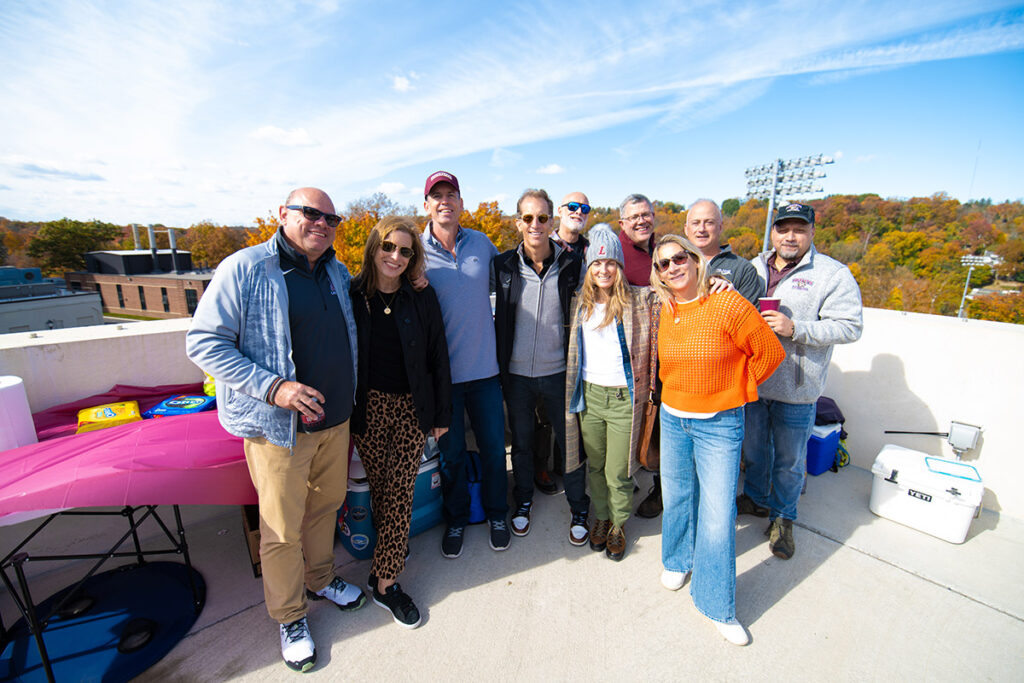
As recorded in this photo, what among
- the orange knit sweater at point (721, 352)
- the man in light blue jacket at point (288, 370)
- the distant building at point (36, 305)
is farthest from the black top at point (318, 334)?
the distant building at point (36, 305)

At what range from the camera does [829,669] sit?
201cm

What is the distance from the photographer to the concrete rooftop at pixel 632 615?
6.63ft

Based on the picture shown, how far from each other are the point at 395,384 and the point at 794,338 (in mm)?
2180

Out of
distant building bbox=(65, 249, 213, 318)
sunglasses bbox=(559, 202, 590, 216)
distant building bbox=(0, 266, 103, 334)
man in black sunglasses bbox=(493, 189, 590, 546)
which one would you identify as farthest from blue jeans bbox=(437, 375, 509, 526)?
distant building bbox=(65, 249, 213, 318)

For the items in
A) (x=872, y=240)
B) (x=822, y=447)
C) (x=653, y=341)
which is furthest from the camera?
(x=872, y=240)

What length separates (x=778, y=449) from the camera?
279cm

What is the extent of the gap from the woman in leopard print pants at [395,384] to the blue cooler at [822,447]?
307 cm

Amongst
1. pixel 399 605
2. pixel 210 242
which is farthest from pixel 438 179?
pixel 210 242

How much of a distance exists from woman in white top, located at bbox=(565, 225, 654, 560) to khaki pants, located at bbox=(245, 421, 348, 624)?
1327 mm

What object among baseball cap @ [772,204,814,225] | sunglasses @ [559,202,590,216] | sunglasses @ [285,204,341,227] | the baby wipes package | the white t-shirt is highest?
sunglasses @ [559,202,590,216]

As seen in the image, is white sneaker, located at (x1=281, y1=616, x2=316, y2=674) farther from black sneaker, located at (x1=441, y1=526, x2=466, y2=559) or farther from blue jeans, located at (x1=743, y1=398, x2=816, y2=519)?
blue jeans, located at (x1=743, y1=398, x2=816, y2=519)

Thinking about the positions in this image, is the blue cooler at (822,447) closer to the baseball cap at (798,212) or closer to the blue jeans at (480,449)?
the baseball cap at (798,212)

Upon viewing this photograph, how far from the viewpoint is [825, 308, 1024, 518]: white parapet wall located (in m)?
3.10

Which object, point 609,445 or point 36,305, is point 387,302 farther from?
point 36,305
